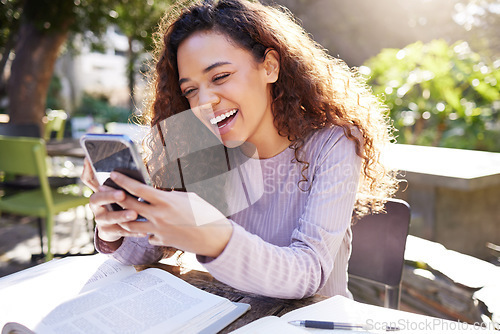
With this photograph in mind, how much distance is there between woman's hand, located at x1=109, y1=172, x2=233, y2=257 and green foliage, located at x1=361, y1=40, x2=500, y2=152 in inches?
109

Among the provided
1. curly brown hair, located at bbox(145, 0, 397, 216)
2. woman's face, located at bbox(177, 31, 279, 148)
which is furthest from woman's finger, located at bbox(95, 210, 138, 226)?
curly brown hair, located at bbox(145, 0, 397, 216)

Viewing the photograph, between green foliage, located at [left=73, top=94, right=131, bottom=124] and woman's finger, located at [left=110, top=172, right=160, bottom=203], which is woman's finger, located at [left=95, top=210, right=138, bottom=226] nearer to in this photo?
woman's finger, located at [left=110, top=172, right=160, bottom=203]

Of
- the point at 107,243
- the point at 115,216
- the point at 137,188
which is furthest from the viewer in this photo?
the point at 107,243

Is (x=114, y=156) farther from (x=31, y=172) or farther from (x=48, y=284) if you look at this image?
(x=31, y=172)

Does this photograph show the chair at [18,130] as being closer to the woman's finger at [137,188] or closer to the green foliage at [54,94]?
the woman's finger at [137,188]

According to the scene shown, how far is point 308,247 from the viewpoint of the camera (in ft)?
3.50

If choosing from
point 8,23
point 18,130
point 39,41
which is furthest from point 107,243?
point 8,23

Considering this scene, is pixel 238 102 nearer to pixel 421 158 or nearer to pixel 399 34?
pixel 421 158

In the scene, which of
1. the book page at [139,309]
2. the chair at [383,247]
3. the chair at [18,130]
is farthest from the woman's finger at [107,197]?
the chair at [18,130]

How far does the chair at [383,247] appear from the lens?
144 centimetres

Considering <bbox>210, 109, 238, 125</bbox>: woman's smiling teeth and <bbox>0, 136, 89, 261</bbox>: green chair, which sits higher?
<bbox>210, 109, 238, 125</bbox>: woman's smiling teeth

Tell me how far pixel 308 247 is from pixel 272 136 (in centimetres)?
52

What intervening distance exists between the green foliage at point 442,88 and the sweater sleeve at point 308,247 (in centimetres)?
230

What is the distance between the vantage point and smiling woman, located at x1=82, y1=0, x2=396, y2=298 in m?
1.04
